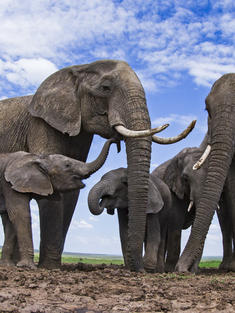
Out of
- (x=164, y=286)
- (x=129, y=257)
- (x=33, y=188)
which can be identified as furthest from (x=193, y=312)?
(x=33, y=188)

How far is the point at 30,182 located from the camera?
6914 millimetres

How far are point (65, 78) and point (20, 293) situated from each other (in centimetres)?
440

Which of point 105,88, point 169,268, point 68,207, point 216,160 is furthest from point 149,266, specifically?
point 105,88

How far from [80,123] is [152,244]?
2.06 meters

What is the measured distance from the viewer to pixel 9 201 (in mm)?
6961

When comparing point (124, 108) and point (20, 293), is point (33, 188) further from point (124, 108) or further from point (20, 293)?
point (20, 293)

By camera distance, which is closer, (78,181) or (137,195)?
(137,195)

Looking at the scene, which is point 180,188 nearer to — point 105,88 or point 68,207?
point 68,207

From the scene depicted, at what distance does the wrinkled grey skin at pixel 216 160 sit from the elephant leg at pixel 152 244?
0.39m

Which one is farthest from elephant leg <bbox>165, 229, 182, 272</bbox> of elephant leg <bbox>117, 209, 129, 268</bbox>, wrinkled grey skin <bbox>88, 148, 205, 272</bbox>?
elephant leg <bbox>117, 209, 129, 268</bbox>

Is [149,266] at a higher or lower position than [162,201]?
lower

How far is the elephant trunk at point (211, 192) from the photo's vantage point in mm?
7289

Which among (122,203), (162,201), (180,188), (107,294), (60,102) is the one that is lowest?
(107,294)

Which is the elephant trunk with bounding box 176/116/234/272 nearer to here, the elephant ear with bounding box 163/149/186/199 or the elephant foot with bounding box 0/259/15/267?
the elephant ear with bounding box 163/149/186/199
